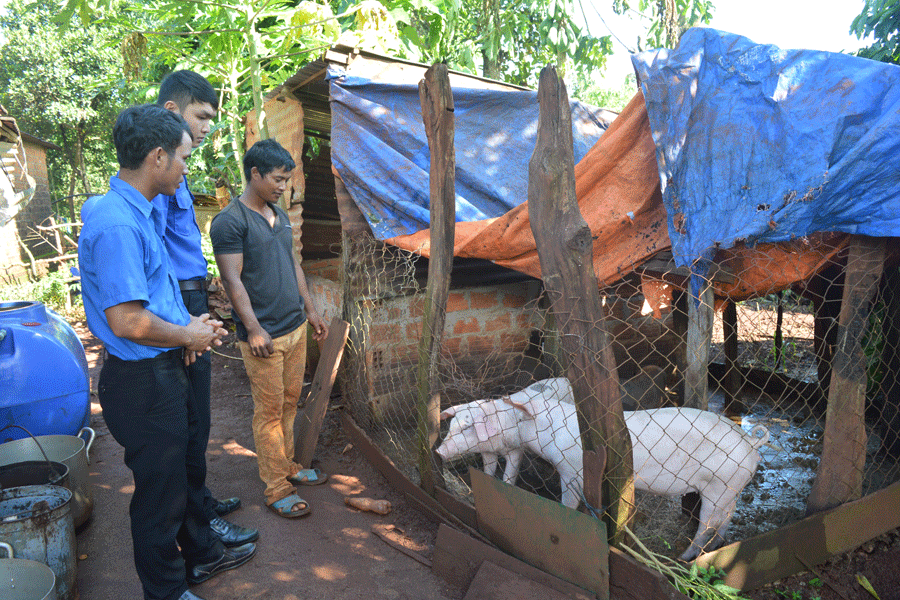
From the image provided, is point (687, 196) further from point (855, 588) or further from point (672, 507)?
point (855, 588)

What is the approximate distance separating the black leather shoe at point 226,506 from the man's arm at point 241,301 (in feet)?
3.13

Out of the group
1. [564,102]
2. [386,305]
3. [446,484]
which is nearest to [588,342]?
[564,102]

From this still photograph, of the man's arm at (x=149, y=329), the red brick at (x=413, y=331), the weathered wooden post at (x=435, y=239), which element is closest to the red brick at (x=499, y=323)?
the red brick at (x=413, y=331)

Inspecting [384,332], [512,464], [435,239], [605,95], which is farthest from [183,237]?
[605,95]

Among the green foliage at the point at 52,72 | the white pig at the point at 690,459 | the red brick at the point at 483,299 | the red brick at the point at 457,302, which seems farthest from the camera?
the green foliage at the point at 52,72

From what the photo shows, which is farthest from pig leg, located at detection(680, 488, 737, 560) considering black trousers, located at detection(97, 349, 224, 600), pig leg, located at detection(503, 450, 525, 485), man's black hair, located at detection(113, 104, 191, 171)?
man's black hair, located at detection(113, 104, 191, 171)

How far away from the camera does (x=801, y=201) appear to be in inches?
90.7

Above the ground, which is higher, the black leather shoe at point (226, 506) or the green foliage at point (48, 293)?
the green foliage at point (48, 293)

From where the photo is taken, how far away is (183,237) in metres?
2.50

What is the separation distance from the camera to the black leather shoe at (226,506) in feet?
9.84

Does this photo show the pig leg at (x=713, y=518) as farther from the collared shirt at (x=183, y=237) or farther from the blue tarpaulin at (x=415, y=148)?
the collared shirt at (x=183, y=237)

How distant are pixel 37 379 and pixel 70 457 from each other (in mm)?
826

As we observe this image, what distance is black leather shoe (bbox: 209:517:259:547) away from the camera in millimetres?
2697

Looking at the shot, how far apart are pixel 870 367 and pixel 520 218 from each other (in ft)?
7.99
